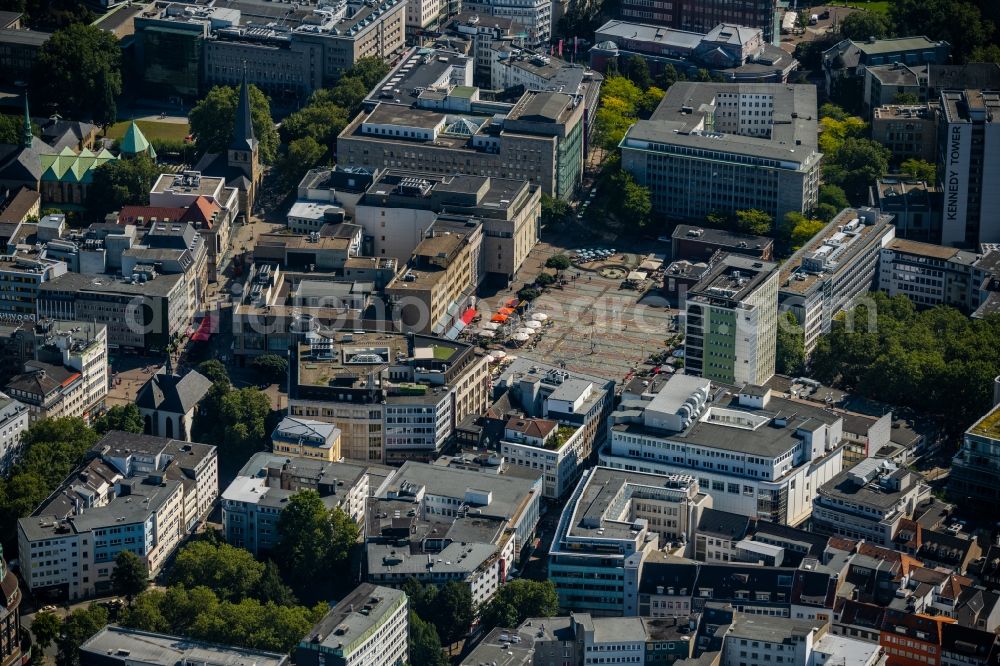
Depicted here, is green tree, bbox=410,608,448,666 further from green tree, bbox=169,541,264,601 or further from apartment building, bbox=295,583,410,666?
green tree, bbox=169,541,264,601

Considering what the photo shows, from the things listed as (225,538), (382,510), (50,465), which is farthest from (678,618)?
(50,465)

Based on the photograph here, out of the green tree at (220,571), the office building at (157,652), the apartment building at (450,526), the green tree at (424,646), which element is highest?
the apartment building at (450,526)

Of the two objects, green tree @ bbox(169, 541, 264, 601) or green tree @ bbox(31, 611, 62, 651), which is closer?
green tree @ bbox(31, 611, 62, 651)

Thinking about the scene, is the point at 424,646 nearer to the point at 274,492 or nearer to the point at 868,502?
the point at 274,492

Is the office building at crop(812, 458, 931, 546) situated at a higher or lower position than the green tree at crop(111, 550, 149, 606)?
higher

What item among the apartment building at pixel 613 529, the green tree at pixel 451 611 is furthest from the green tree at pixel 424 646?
the apartment building at pixel 613 529

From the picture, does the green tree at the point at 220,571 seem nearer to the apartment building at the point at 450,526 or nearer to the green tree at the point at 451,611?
the apartment building at the point at 450,526

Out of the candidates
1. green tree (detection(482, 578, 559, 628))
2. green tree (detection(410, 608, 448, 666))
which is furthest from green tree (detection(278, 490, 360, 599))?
green tree (detection(482, 578, 559, 628))
